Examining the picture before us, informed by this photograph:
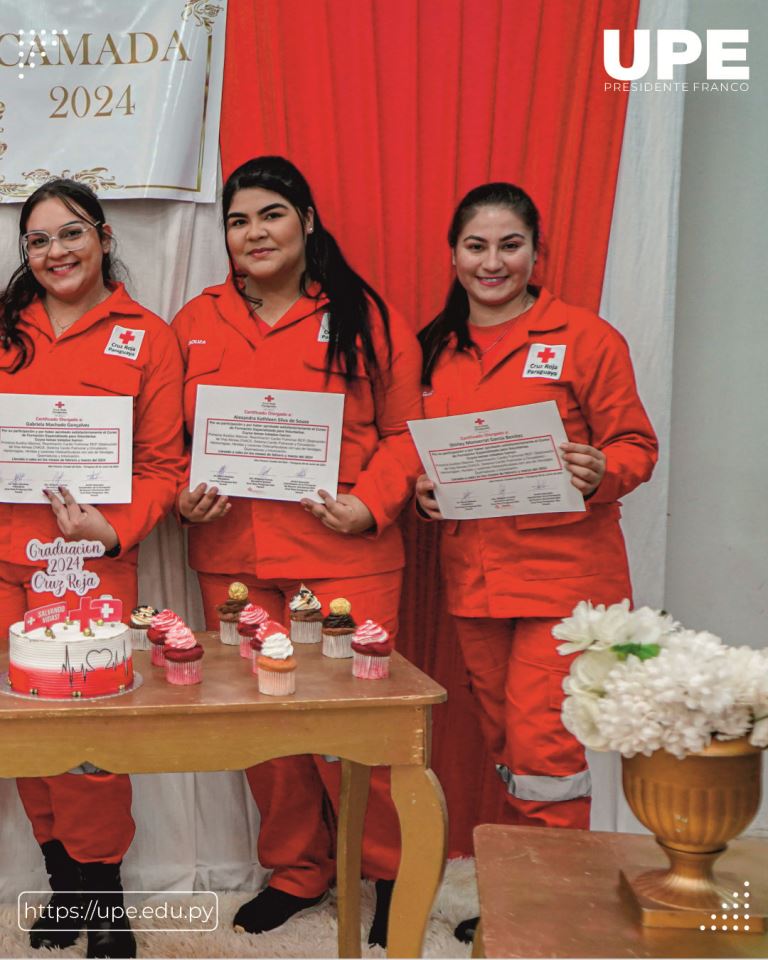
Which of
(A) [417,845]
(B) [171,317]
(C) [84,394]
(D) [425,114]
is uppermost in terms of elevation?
(D) [425,114]

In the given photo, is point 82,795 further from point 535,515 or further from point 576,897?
point 576,897

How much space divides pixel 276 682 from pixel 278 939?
3.40ft

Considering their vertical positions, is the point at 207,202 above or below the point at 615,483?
above

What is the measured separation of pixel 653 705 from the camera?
1.20 metres

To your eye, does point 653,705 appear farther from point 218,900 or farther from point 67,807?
point 218,900

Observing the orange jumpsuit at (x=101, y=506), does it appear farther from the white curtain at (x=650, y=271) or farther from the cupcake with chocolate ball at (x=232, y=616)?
the white curtain at (x=650, y=271)

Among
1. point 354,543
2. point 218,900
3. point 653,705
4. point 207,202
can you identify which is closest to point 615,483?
point 354,543

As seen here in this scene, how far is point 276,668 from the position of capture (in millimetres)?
1676

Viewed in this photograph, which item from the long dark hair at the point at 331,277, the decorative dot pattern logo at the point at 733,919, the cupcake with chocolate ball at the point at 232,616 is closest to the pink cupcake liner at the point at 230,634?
the cupcake with chocolate ball at the point at 232,616

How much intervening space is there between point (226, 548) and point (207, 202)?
0.98 metres

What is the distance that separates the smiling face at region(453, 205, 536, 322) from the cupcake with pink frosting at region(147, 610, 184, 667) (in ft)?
3.50

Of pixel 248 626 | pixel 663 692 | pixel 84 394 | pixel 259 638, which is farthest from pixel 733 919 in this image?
pixel 84 394

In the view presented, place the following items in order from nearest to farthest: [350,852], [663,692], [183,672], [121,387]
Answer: [663,692], [183,672], [350,852], [121,387]

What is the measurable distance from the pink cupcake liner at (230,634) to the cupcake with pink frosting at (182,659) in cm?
28
